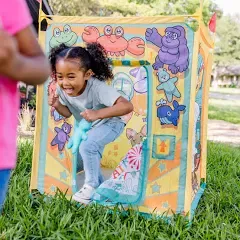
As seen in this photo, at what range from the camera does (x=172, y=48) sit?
2902 millimetres

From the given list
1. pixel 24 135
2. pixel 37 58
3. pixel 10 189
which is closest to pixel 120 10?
pixel 24 135

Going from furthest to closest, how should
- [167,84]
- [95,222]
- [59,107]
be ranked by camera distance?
[59,107] → [167,84] → [95,222]

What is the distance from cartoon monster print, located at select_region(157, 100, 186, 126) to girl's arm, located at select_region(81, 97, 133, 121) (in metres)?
0.20

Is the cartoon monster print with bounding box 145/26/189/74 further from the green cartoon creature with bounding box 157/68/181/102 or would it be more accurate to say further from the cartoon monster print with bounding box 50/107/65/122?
the cartoon monster print with bounding box 50/107/65/122

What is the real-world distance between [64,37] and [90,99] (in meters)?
0.48

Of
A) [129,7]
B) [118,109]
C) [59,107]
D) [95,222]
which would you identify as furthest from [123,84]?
[129,7]

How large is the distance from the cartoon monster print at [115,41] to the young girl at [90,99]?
0.07m

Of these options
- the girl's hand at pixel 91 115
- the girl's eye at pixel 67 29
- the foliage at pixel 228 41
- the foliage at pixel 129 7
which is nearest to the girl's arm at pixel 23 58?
the girl's hand at pixel 91 115

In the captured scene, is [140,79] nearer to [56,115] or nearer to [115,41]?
[115,41]

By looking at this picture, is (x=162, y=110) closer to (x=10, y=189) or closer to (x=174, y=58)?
(x=174, y=58)

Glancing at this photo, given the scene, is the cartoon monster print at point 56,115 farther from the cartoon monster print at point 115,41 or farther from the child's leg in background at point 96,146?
the cartoon monster print at point 115,41

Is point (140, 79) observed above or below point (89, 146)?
above

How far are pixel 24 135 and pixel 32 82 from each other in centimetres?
581

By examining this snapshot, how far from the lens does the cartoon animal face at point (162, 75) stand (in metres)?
2.94
